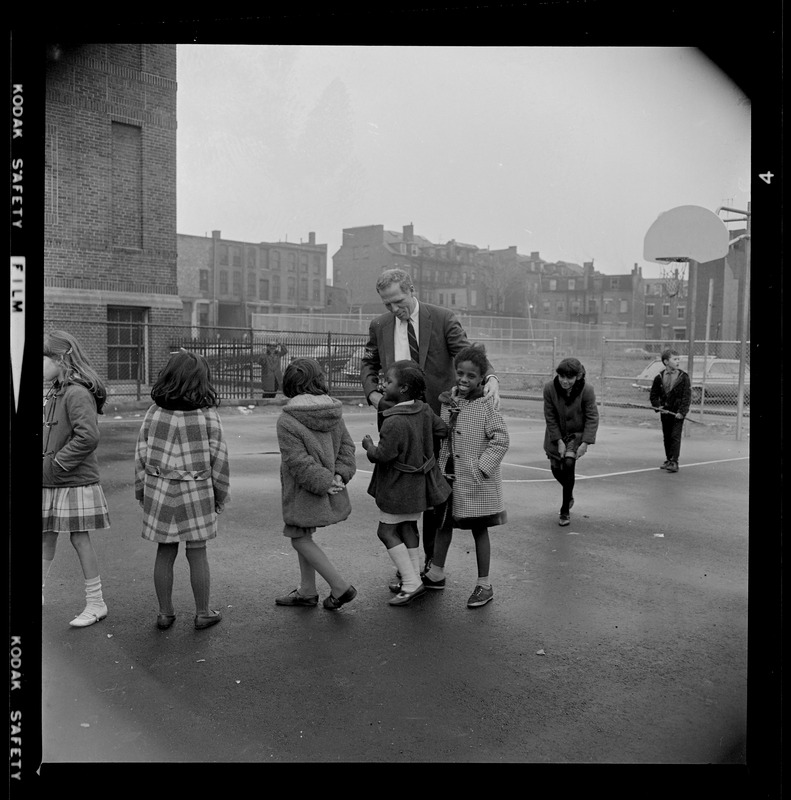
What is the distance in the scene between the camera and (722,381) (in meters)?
15.4

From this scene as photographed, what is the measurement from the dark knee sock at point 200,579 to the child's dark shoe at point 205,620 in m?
0.03

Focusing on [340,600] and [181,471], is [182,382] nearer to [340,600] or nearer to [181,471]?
[181,471]

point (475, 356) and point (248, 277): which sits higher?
point (248, 277)

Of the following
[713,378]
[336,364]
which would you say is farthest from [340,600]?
[336,364]

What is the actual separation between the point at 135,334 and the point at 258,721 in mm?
17002

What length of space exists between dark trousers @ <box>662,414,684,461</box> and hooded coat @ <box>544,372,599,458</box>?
2.97 metres

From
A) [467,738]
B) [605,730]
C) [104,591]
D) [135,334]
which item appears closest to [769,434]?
[605,730]

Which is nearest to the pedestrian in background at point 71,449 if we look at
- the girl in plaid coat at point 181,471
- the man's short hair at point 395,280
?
the girl in plaid coat at point 181,471

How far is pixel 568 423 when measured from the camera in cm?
702

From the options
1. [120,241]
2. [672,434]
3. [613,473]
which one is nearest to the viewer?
[672,434]

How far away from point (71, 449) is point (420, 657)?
2.09 m

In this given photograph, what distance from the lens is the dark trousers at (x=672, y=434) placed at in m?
9.55

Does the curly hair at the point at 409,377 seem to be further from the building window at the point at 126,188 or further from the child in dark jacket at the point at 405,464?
the building window at the point at 126,188
